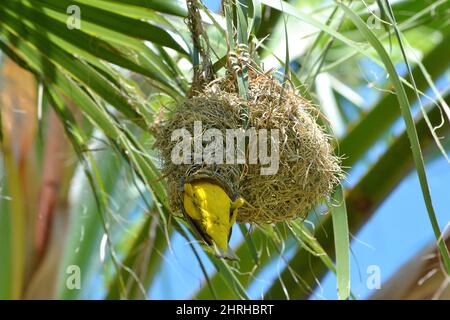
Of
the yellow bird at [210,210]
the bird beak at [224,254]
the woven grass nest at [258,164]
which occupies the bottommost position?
the bird beak at [224,254]

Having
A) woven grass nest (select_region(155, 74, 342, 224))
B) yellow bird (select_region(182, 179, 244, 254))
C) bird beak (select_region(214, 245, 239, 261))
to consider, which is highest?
woven grass nest (select_region(155, 74, 342, 224))

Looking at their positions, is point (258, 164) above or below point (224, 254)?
above

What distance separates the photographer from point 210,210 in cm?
149

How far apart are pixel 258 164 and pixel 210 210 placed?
129 millimetres

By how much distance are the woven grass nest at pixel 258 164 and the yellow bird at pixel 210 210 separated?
0.06 feet

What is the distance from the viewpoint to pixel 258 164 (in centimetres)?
155

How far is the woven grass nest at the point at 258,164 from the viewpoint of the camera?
1.56 m

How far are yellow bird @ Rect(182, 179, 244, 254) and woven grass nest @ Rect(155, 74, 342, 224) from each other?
0.02 metres

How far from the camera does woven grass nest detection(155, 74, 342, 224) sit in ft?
5.13

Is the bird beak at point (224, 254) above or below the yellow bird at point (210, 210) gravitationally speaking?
below

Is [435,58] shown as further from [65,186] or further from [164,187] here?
[65,186]
